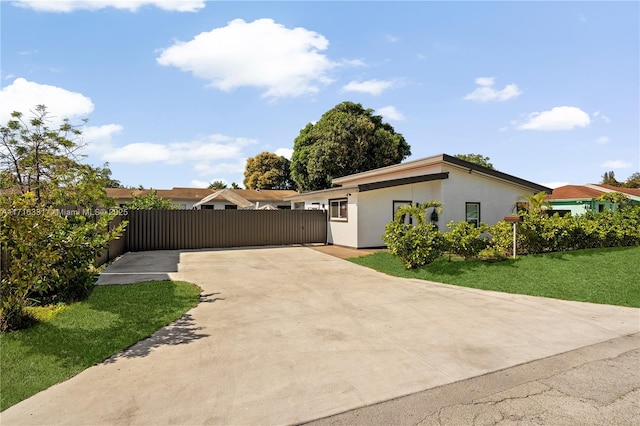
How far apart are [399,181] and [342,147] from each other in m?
12.9

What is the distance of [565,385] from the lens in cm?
350

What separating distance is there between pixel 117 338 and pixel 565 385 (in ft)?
18.2

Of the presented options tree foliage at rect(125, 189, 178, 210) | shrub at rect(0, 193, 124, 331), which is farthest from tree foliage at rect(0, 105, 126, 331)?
tree foliage at rect(125, 189, 178, 210)

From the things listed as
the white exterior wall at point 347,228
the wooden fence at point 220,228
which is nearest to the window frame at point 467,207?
the white exterior wall at point 347,228

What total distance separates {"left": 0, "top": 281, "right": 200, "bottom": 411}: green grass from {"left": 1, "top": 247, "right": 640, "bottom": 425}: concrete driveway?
0.21 m

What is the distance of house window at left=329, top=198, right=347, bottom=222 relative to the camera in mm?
15953

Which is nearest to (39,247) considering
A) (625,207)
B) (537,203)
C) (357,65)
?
(357,65)

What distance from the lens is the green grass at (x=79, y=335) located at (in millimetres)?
3527

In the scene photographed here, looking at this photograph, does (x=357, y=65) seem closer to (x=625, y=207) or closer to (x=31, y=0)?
(x=31, y=0)

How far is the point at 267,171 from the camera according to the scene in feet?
154

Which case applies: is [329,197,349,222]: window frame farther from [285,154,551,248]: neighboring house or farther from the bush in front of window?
the bush in front of window

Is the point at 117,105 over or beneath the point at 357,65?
beneath

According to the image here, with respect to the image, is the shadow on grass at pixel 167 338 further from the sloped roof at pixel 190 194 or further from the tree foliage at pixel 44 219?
the sloped roof at pixel 190 194

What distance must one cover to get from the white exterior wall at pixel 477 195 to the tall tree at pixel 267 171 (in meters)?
33.0
